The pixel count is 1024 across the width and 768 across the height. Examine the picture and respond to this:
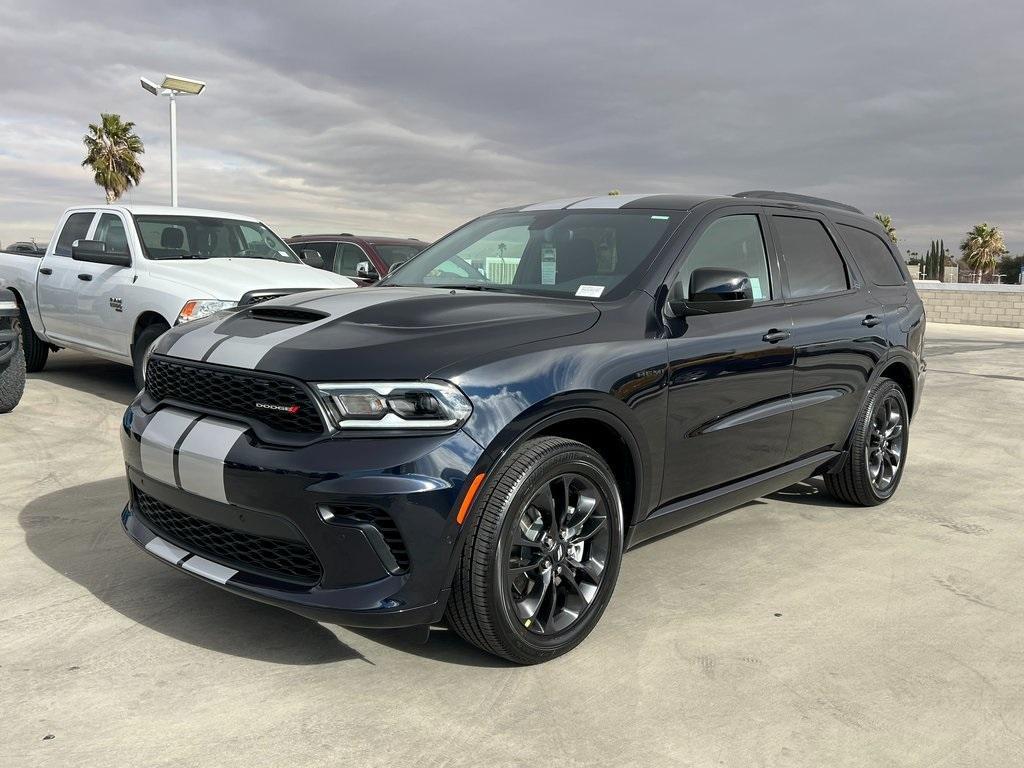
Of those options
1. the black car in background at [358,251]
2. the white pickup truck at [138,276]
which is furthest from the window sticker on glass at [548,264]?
the black car in background at [358,251]

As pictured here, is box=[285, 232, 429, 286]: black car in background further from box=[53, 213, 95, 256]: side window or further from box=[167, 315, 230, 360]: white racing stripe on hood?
box=[167, 315, 230, 360]: white racing stripe on hood

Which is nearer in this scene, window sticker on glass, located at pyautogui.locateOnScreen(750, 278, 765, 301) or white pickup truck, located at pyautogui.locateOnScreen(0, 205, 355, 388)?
window sticker on glass, located at pyautogui.locateOnScreen(750, 278, 765, 301)

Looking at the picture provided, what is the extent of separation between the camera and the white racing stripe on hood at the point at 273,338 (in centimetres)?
312

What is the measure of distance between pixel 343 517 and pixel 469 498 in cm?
39

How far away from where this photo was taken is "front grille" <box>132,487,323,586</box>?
9.70ft

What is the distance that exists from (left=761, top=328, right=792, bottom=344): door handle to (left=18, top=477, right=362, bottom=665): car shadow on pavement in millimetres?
2316

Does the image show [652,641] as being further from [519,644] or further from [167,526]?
[167,526]

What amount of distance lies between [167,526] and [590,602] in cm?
160

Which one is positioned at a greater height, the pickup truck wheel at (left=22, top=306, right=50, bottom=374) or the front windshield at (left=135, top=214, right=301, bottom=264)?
the front windshield at (left=135, top=214, right=301, bottom=264)

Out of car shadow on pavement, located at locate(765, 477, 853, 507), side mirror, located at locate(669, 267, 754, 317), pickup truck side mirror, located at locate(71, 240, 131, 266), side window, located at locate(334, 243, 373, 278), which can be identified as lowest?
car shadow on pavement, located at locate(765, 477, 853, 507)

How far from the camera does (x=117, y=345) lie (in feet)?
26.4

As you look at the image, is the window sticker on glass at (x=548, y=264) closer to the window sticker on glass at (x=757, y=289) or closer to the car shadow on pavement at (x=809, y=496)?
the window sticker on glass at (x=757, y=289)

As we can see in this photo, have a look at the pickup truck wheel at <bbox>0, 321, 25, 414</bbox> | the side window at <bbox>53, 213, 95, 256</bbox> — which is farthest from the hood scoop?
the side window at <bbox>53, 213, 95, 256</bbox>

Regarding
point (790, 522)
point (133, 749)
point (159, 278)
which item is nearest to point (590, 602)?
point (133, 749)
